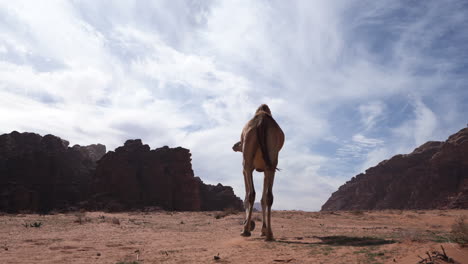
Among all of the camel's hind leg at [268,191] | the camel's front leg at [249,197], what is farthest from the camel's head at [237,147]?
the camel's hind leg at [268,191]

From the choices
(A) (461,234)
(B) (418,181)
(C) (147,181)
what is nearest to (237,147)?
(A) (461,234)

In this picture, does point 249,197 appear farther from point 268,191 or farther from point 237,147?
point 237,147

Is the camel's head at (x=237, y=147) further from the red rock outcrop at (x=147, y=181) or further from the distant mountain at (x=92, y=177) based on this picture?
the red rock outcrop at (x=147, y=181)

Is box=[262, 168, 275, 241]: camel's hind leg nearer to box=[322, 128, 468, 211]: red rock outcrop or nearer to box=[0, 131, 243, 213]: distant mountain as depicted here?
box=[0, 131, 243, 213]: distant mountain

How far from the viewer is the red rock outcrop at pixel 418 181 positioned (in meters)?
93.2

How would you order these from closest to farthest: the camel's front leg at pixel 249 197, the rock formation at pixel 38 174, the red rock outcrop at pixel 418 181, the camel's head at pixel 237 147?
the camel's front leg at pixel 249 197 < the camel's head at pixel 237 147 < the rock formation at pixel 38 174 < the red rock outcrop at pixel 418 181

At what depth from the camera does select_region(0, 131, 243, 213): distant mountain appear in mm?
77625

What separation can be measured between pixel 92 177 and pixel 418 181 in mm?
93382

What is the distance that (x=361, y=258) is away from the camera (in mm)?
5844

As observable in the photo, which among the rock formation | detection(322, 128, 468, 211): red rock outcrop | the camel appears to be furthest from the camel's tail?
detection(322, 128, 468, 211): red rock outcrop

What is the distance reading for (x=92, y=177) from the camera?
85875 mm

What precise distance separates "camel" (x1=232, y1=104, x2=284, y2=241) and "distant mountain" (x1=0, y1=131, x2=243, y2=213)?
2810 inches

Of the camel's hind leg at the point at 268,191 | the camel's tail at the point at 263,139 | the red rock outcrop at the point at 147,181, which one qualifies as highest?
the red rock outcrop at the point at 147,181

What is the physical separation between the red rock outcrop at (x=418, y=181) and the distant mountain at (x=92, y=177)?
180ft
